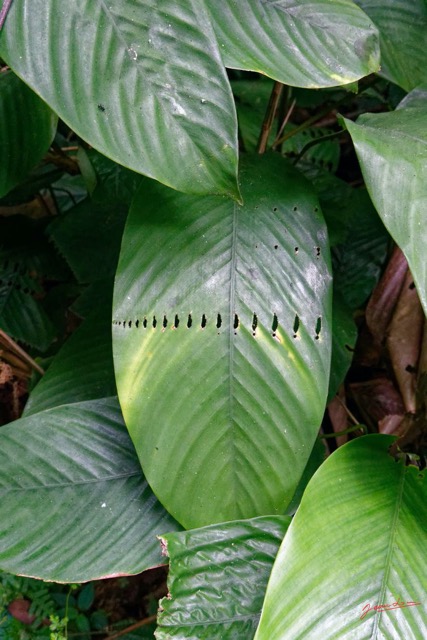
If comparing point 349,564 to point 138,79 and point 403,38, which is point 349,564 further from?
point 403,38

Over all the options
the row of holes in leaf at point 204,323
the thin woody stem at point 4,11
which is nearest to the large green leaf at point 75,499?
the row of holes in leaf at point 204,323

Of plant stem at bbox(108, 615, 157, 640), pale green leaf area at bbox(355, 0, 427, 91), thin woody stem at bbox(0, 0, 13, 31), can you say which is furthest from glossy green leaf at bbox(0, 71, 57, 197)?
plant stem at bbox(108, 615, 157, 640)

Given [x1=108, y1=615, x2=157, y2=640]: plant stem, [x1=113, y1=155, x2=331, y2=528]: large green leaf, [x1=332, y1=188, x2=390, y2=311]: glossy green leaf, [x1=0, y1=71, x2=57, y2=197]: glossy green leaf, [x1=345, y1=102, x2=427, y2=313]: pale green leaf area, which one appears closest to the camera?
[x1=345, y1=102, x2=427, y2=313]: pale green leaf area

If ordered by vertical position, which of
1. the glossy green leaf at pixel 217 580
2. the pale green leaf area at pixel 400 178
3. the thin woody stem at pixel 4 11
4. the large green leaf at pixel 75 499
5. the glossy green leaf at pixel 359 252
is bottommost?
the glossy green leaf at pixel 359 252

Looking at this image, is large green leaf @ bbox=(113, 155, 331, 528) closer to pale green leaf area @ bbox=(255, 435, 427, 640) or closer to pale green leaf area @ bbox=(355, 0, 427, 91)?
pale green leaf area @ bbox=(255, 435, 427, 640)

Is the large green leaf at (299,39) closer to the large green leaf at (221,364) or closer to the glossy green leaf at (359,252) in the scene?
the large green leaf at (221,364)

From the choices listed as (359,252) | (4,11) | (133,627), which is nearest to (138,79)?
(4,11)

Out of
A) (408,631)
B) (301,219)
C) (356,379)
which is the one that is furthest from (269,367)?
(356,379)
